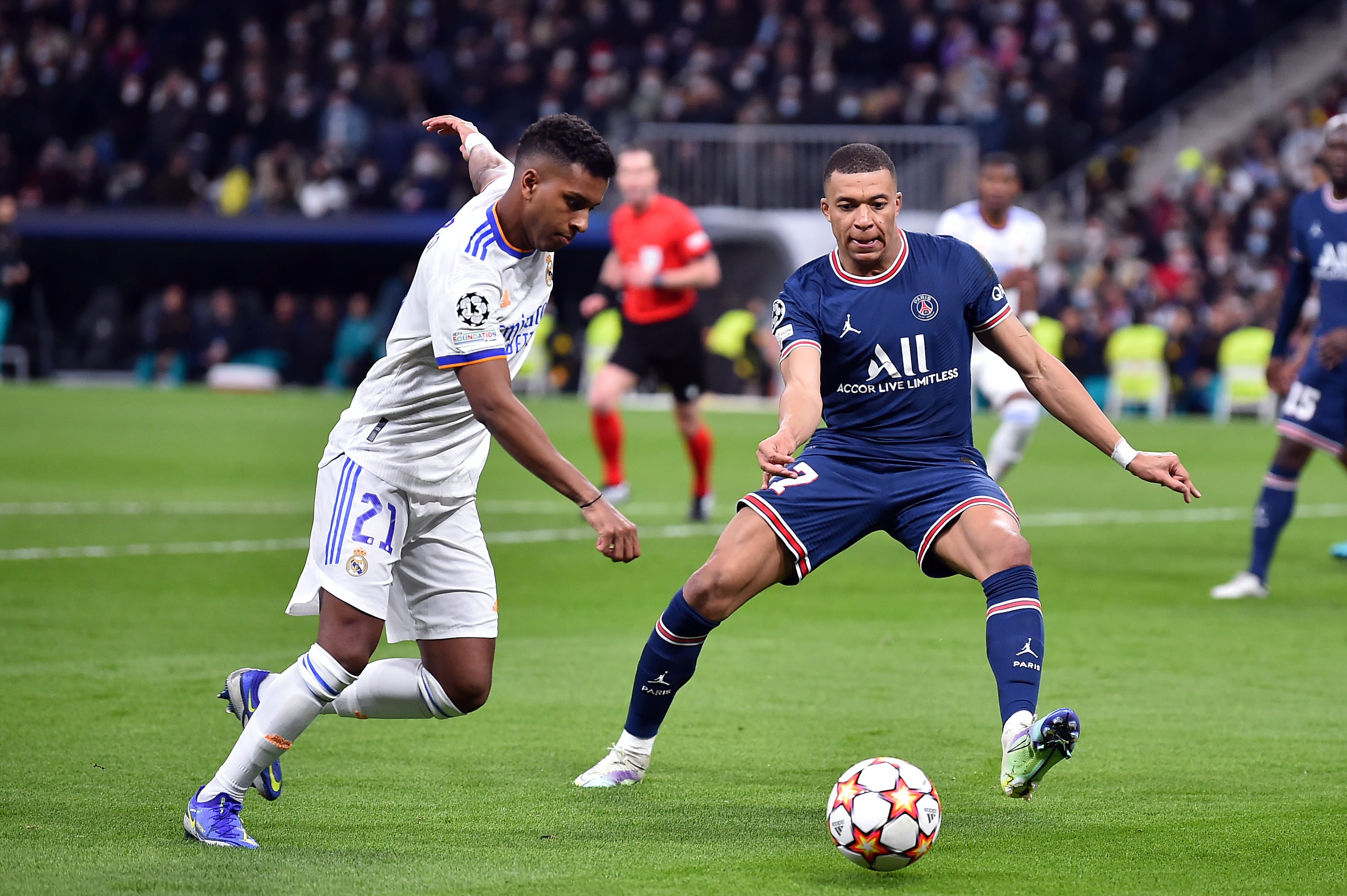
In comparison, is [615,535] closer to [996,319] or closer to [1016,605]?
[1016,605]

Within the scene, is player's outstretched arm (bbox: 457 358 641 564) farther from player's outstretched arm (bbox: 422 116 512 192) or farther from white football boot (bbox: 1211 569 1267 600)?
white football boot (bbox: 1211 569 1267 600)

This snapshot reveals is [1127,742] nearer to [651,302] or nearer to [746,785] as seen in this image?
[746,785]

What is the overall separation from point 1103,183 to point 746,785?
2624cm

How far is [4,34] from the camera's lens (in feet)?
116

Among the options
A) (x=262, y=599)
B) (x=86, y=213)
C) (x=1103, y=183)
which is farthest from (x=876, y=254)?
(x=86, y=213)

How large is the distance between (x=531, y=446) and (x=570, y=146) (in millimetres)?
879

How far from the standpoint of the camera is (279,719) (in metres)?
4.88

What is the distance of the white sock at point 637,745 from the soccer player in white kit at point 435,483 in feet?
2.07

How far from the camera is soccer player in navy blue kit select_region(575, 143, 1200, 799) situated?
18.1 feet

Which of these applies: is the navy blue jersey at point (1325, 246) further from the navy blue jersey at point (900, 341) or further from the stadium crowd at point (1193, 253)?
the stadium crowd at point (1193, 253)

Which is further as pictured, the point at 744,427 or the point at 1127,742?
the point at 744,427

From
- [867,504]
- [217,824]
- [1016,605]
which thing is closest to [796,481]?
[867,504]

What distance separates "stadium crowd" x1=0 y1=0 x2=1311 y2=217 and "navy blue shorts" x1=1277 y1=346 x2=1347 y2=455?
19.5 metres

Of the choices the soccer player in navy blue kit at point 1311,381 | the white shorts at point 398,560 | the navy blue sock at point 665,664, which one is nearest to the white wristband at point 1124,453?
the navy blue sock at point 665,664
